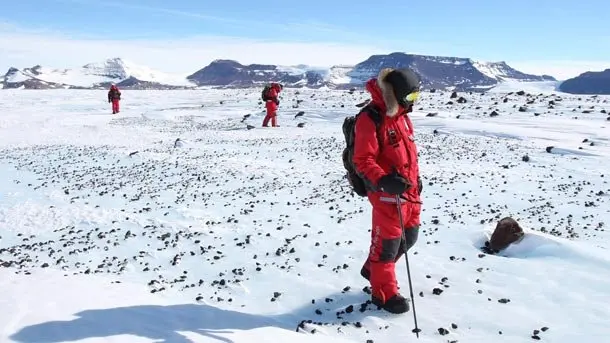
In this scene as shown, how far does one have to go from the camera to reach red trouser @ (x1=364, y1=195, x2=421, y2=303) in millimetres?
5762

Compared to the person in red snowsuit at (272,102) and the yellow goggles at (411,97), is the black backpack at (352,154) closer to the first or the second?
the yellow goggles at (411,97)

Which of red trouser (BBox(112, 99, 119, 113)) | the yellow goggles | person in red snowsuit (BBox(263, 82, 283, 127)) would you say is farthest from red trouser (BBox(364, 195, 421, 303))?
red trouser (BBox(112, 99, 119, 113))

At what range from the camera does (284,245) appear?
8633mm

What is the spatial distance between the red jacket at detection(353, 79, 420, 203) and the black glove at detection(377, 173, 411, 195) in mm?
94

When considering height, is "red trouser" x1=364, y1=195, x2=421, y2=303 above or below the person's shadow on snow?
above

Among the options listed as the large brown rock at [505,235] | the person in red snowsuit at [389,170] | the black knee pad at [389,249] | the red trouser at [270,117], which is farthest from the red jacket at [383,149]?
the red trouser at [270,117]

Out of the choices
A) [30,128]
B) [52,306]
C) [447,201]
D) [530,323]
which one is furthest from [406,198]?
[30,128]

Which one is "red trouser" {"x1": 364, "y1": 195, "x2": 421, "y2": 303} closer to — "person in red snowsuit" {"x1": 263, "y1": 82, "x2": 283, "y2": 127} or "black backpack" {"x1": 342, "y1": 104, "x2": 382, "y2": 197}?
"black backpack" {"x1": 342, "y1": 104, "x2": 382, "y2": 197}

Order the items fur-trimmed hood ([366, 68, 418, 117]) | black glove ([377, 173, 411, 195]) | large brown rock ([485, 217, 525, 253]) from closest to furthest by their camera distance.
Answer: black glove ([377, 173, 411, 195]) → fur-trimmed hood ([366, 68, 418, 117]) → large brown rock ([485, 217, 525, 253])

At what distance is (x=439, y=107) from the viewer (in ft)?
103

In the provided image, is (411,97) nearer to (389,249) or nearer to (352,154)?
(352,154)

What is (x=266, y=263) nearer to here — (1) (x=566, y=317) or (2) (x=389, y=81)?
(2) (x=389, y=81)

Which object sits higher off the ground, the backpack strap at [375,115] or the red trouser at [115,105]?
the backpack strap at [375,115]

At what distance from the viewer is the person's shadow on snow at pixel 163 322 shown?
4.75m
